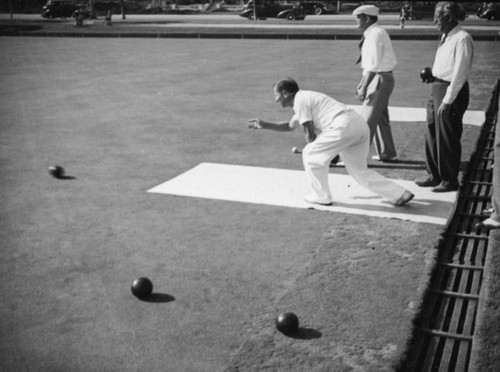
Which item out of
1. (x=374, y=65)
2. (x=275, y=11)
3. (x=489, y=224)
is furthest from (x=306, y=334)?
(x=275, y=11)

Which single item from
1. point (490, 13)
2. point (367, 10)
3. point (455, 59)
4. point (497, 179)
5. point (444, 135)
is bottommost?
point (497, 179)

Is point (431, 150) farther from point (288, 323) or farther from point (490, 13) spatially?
point (490, 13)

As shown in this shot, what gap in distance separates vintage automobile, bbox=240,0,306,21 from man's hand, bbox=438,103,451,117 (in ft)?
124

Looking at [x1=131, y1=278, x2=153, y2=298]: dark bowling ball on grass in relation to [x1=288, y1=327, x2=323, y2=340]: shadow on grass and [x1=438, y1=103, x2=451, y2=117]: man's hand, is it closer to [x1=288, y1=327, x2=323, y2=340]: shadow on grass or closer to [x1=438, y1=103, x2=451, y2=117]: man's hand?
[x1=288, y1=327, x2=323, y2=340]: shadow on grass

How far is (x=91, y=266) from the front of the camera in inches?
216

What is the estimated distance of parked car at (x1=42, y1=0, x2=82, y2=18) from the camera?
167 ft

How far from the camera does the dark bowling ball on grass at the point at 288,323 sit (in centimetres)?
420

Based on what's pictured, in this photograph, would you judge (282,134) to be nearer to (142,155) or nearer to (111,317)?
(142,155)

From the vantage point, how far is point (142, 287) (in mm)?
4773

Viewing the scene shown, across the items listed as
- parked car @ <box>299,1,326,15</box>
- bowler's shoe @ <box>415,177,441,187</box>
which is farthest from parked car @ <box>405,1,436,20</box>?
bowler's shoe @ <box>415,177,441,187</box>

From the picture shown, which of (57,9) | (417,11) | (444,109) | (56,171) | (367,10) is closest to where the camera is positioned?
(444,109)

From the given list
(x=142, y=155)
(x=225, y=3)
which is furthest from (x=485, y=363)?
(x=225, y=3)

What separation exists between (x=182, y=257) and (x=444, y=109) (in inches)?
145

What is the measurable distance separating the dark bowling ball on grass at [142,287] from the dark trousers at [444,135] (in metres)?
4.24
